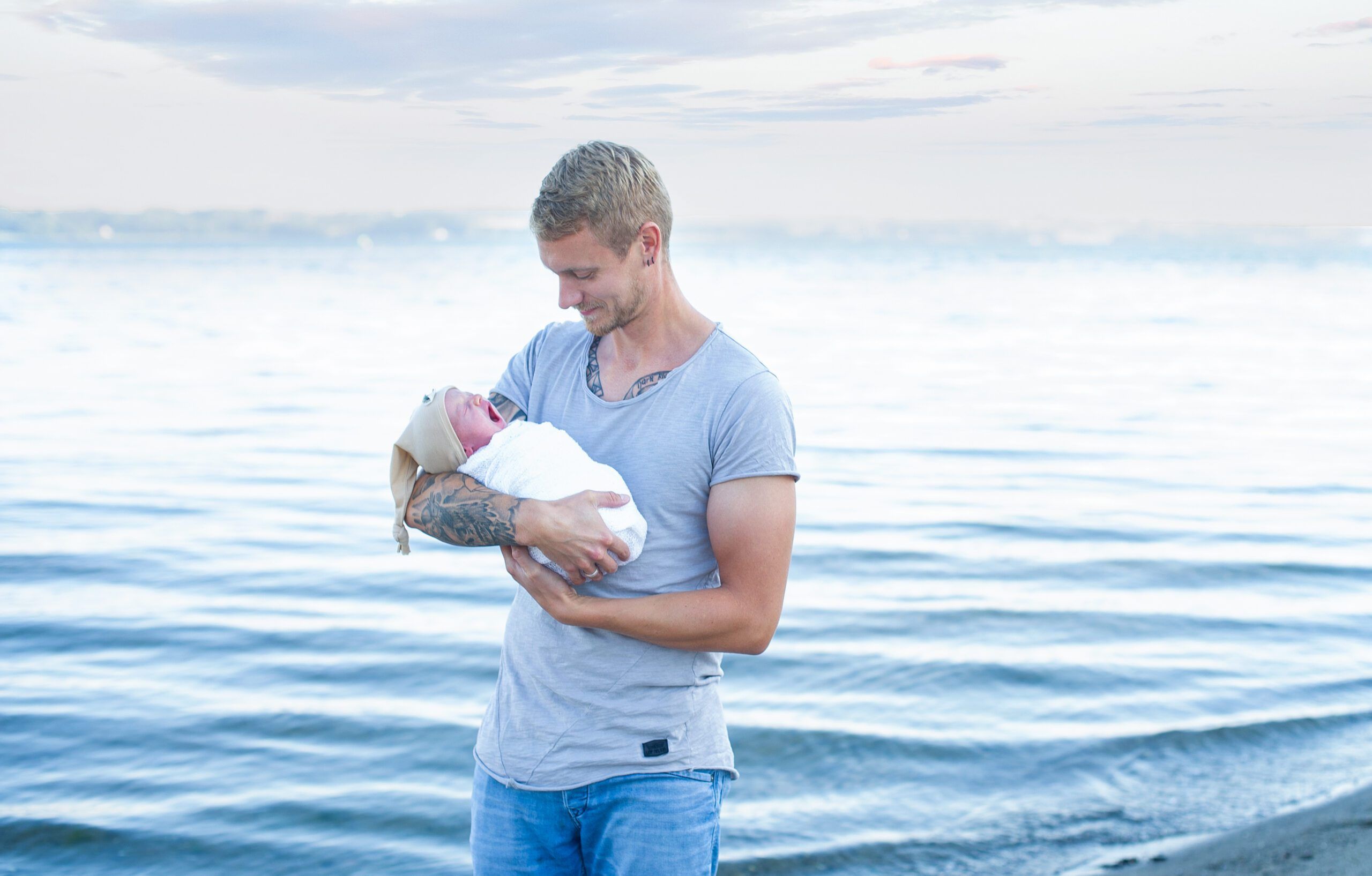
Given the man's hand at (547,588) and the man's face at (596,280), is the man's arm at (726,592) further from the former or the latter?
the man's face at (596,280)

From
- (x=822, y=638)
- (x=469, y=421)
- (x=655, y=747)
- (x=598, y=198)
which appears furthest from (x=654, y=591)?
(x=822, y=638)

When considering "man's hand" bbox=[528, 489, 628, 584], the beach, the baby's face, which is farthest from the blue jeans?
the beach

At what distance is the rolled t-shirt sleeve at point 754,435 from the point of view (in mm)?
2396

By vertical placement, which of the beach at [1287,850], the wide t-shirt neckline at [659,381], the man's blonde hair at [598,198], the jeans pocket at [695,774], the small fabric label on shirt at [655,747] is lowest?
the beach at [1287,850]

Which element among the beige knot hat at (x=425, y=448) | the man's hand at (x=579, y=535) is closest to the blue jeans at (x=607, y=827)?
the man's hand at (x=579, y=535)

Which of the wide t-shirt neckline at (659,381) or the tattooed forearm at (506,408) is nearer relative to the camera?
the wide t-shirt neckline at (659,381)

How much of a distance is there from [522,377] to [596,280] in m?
0.50

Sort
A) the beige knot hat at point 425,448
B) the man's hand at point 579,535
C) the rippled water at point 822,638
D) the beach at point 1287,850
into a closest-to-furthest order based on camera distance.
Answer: the man's hand at point 579,535 → the beige knot hat at point 425,448 → the beach at point 1287,850 → the rippled water at point 822,638

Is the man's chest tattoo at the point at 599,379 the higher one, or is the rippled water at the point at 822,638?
the man's chest tattoo at the point at 599,379

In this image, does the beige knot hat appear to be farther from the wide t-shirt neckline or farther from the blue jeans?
the blue jeans

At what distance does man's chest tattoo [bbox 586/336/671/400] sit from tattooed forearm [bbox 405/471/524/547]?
342mm

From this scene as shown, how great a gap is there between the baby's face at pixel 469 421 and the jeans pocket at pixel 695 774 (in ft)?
2.85

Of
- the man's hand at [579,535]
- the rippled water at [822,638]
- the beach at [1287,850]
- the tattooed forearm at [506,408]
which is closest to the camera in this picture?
the man's hand at [579,535]

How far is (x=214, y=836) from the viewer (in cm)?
560
